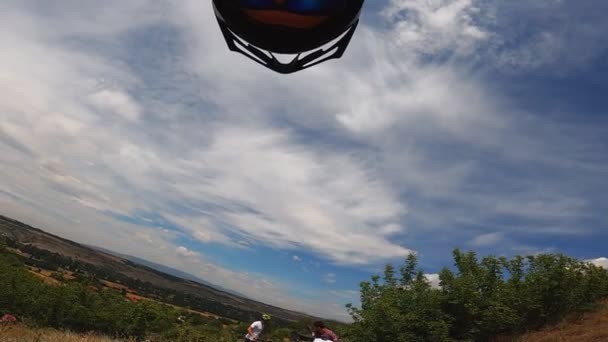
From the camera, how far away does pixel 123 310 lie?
2400 inches

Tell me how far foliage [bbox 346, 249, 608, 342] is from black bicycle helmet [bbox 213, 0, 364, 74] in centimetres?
3010

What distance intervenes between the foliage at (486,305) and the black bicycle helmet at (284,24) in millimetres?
30097

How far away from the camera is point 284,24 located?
92.1 inches

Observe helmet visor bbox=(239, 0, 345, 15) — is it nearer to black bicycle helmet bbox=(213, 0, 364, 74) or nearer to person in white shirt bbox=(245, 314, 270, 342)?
black bicycle helmet bbox=(213, 0, 364, 74)

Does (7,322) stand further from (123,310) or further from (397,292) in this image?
(123,310)

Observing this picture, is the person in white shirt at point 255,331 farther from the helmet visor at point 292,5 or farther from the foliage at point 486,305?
the foliage at point 486,305

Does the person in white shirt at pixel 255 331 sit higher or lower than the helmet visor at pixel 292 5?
lower

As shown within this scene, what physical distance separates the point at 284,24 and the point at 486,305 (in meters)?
33.3

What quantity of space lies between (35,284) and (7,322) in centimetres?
6373

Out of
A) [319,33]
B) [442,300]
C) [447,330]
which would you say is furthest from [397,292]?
[319,33]

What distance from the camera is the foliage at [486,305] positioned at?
29344mm

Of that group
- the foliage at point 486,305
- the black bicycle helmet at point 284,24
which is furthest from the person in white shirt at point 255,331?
the foliage at point 486,305

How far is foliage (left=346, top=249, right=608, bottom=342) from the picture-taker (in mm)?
29344

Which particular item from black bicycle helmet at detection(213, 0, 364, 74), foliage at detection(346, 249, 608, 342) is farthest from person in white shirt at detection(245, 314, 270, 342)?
foliage at detection(346, 249, 608, 342)
